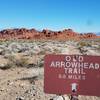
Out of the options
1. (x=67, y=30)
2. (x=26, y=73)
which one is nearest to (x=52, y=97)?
(x=26, y=73)

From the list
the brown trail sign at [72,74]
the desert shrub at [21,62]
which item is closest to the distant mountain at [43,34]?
the desert shrub at [21,62]

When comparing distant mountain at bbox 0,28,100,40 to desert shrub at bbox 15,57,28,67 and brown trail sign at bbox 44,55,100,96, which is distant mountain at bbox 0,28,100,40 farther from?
brown trail sign at bbox 44,55,100,96

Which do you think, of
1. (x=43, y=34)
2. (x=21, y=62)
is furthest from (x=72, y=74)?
(x=43, y=34)

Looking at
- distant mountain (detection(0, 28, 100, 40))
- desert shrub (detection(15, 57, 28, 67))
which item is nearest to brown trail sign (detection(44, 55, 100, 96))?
desert shrub (detection(15, 57, 28, 67))

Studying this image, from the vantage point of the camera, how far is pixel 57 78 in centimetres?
711

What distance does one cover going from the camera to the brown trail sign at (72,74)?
7055mm

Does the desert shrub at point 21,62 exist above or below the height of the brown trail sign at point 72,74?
below

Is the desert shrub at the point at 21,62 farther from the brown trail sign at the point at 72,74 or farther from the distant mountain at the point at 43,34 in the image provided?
the distant mountain at the point at 43,34

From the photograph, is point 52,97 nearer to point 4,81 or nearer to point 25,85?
point 25,85

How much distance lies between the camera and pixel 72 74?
711 cm

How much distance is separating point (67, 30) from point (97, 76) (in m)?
154

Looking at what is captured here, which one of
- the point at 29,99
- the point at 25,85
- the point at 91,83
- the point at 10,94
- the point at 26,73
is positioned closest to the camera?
the point at 91,83

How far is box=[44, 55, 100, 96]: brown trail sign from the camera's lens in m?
7.05

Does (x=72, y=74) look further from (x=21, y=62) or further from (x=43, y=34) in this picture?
(x=43, y=34)
